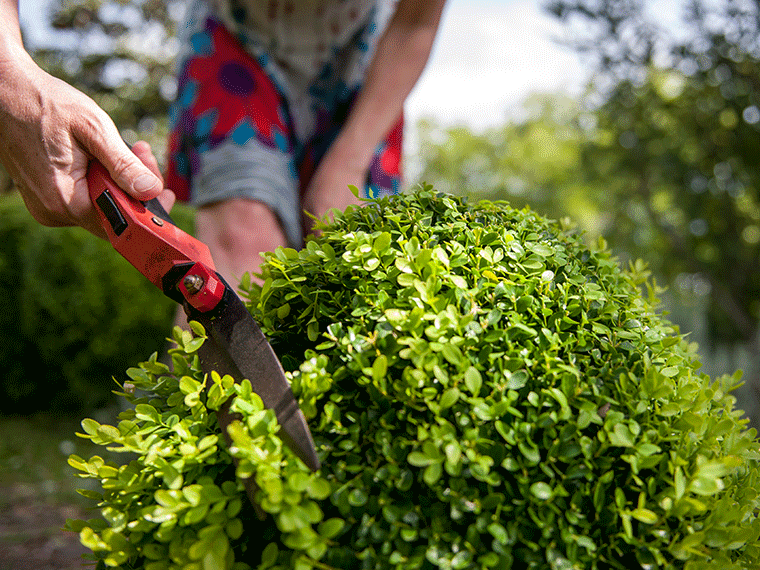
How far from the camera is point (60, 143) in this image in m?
1.49

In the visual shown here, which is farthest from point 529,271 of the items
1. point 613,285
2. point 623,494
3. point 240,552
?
point 240,552

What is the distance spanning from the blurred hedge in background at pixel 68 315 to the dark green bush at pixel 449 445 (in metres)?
5.25

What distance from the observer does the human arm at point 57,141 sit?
145 cm

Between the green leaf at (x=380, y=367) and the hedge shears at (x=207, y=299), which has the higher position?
the green leaf at (x=380, y=367)

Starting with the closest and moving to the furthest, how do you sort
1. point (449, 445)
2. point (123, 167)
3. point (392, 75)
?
1. point (449, 445)
2. point (123, 167)
3. point (392, 75)

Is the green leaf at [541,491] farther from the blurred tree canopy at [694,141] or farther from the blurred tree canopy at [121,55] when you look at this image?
the blurred tree canopy at [121,55]

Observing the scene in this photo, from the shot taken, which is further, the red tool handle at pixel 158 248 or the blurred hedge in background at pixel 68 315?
the blurred hedge in background at pixel 68 315

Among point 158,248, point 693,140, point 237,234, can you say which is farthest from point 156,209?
point 693,140

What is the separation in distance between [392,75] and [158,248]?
143 centimetres

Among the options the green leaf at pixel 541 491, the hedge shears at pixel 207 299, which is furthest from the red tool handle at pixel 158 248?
the green leaf at pixel 541 491

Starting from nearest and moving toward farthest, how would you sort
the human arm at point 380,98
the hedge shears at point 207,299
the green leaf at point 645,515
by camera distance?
the green leaf at point 645,515 → the hedge shears at point 207,299 → the human arm at point 380,98

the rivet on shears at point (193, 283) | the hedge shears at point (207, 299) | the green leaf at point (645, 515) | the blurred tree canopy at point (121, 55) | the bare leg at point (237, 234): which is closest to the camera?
the green leaf at point (645, 515)

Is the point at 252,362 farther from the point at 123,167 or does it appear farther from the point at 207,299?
the point at 123,167

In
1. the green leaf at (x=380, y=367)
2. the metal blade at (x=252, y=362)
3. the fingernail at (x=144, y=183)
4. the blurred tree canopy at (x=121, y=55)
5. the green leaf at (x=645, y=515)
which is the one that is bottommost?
the blurred tree canopy at (x=121, y=55)
